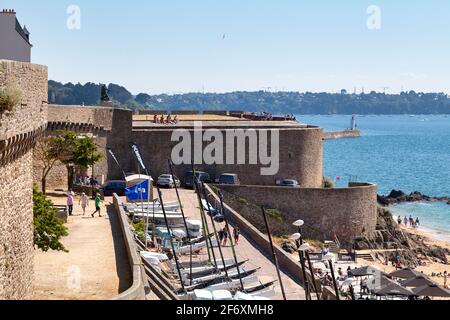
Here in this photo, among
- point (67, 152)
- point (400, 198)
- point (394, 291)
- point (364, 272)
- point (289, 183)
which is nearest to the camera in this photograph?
point (394, 291)

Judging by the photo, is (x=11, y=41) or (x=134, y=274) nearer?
→ (x=134, y=274)

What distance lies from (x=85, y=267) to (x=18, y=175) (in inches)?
276

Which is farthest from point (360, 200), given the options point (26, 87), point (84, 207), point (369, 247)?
point (26, 87)

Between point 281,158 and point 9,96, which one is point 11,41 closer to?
point 9,96

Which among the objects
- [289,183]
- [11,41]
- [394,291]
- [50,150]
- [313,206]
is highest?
[11,41]

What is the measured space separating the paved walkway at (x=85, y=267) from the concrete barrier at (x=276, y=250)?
542cm

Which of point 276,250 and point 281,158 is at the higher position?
point 281,158

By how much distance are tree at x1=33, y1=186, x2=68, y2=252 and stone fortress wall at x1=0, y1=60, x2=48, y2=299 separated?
372 centimetres

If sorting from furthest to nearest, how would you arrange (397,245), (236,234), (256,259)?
(397,245)
(236,234)
(256,259)

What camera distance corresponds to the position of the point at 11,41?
2062cm

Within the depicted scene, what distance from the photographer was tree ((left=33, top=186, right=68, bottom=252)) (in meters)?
19.6

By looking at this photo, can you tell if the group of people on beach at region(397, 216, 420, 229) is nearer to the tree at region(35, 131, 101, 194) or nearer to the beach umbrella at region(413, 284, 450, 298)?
the tree at region(35, 131, 101, 194)

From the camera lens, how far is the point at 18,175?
46.8ft

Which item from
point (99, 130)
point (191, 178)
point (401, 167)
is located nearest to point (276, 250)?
point (99, 130)
